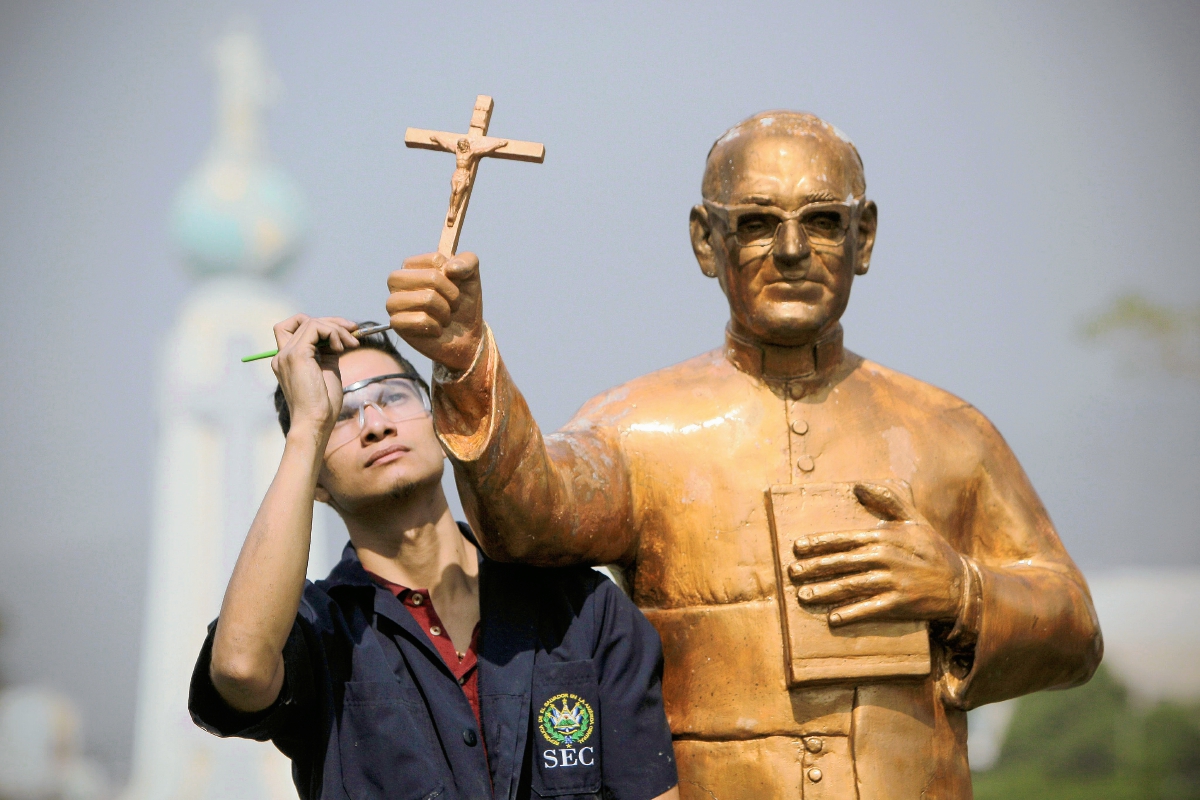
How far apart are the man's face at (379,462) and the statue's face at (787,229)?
69 centimetres

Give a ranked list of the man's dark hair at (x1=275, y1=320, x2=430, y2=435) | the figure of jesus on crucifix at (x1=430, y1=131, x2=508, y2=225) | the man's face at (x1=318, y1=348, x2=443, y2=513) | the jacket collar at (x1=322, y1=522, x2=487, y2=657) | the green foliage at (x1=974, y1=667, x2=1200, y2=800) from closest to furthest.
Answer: the figure of jesus on crucifix at (x1=430, y1=131, x2=508, y2=225) < the jacket collar at (x1=322, y1=522, x2=487, y2=657) < the man's face at (x1=318, y1=348, x2=443, y2=513) < the man's dark hair at (x1=275, y1=320, x2=430, y2=435) < the green foliage at (x1=974, y1=667, x2=1200, y2=800)

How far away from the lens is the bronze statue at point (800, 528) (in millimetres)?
2949

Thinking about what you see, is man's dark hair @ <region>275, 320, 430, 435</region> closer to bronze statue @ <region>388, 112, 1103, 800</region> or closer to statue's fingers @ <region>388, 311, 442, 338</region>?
bronze statue @ <region>388, 112, 1103, 800</region>

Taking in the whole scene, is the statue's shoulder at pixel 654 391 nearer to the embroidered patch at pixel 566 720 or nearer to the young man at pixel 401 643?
the young man at pixel 401 643

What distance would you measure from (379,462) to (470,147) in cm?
63

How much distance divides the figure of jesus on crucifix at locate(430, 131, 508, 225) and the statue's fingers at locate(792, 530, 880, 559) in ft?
3.02

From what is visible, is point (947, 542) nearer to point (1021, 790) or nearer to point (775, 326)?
point (775, 326)

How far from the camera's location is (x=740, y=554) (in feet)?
10.0

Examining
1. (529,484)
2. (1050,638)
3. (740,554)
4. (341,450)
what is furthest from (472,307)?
(1050,638)

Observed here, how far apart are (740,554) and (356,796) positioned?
2.84 ft

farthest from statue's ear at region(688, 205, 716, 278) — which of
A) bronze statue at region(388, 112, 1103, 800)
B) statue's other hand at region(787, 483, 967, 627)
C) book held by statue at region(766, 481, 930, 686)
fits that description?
statue's other hand at region(787, 483, 967, 627)

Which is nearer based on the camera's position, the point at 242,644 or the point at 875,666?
the point at 242,644

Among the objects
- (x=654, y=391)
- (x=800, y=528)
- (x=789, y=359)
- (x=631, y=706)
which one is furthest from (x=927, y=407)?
(x=631, y=706)

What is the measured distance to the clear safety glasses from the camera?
3043mm
